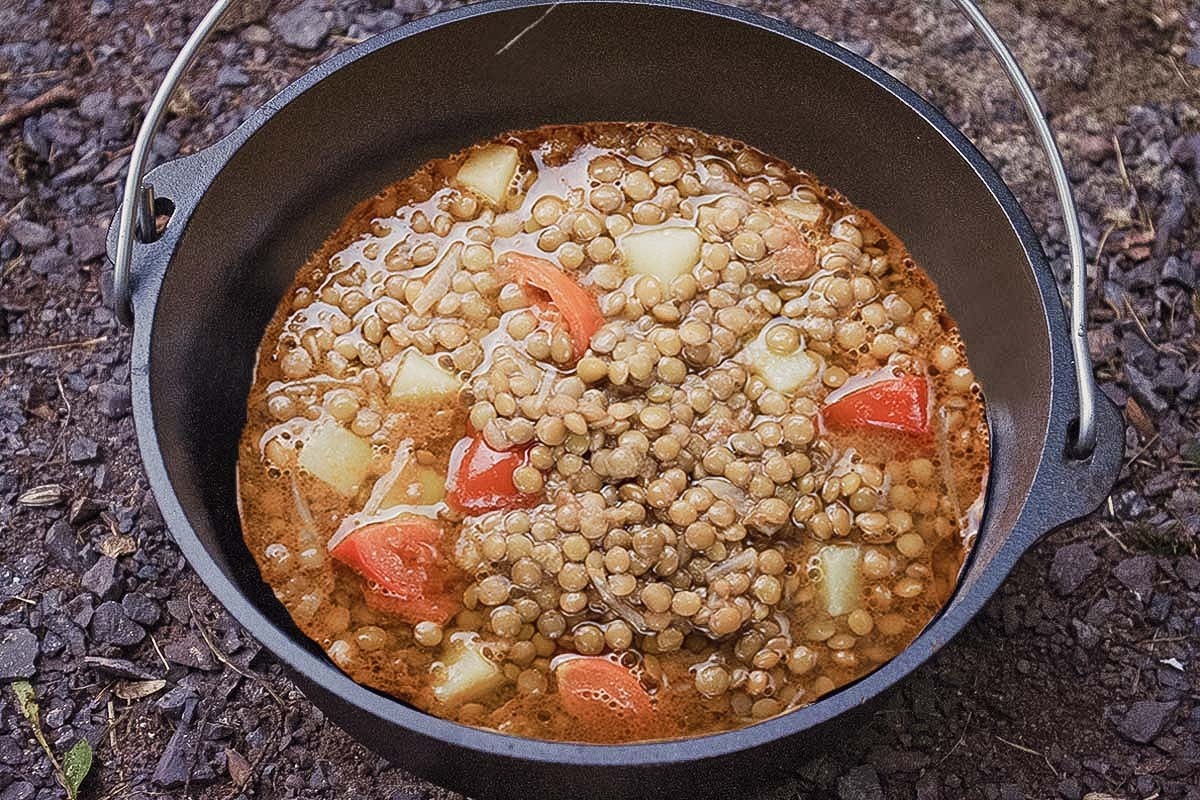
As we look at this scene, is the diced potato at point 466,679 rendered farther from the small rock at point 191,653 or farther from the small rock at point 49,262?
the small rock at point 49,262

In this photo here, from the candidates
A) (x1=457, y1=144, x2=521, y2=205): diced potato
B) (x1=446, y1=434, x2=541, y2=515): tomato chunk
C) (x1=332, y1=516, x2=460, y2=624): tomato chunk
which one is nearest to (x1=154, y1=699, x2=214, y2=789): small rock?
(x1=332, y1=516, x2=460, y2=624): tomato chunk

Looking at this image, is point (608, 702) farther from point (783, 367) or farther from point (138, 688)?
point (138, 688)

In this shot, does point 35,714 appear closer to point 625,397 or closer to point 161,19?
point 625,397

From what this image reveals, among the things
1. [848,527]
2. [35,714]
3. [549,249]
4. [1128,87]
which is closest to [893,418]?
[848,527]

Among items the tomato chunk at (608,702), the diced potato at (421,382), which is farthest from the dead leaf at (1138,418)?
the diced potato at (421,382)

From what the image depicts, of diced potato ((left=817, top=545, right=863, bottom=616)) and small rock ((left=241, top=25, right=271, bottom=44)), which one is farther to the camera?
small rock ((left=241, top=25, right=271, bottom=44))

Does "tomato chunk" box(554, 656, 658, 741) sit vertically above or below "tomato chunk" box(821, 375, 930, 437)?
below

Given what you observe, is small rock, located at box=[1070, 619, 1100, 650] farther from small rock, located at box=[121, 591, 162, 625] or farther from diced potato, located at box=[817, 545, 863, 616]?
small rock, located at box=[121, 591, 162, 625]
